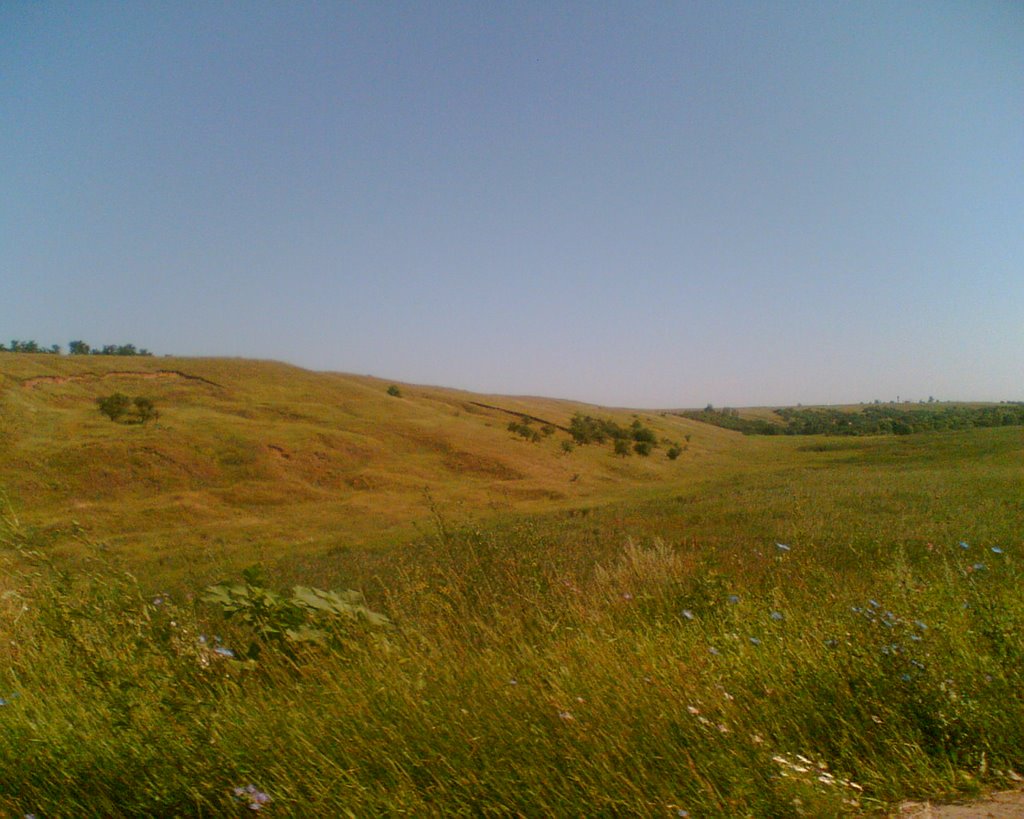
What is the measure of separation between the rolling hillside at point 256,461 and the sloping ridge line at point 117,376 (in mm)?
213

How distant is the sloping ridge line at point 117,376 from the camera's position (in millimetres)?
58281

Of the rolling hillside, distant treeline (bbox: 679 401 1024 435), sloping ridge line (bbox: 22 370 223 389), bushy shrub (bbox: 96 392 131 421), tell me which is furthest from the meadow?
sloping ridge line (bbox: 22 370 223 389)

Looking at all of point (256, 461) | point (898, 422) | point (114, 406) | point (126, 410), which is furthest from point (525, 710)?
point (898, 422)

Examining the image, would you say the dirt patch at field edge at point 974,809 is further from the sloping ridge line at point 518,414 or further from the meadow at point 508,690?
the sloping ridge line at point 518,414

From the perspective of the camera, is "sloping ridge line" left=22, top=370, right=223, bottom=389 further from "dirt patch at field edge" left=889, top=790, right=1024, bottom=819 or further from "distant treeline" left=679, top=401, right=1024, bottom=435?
"distant treeline" left=679, top=401, right=1024, bottom=435

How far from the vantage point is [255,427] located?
56.4m

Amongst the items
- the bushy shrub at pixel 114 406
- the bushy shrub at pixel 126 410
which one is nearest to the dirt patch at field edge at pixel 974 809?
the bushy shrub at pixel 126 410

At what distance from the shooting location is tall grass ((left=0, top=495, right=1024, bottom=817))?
7.09ft

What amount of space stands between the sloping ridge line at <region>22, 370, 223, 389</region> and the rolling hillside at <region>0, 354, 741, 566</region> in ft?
0.70

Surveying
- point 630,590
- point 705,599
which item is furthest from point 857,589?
point 630,590

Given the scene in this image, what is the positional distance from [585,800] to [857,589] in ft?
10.6

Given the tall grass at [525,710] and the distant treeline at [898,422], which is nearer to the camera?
the tall grass at [525,710]

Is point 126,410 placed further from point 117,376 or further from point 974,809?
point 974,809

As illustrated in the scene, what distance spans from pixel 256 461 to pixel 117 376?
104 feet
